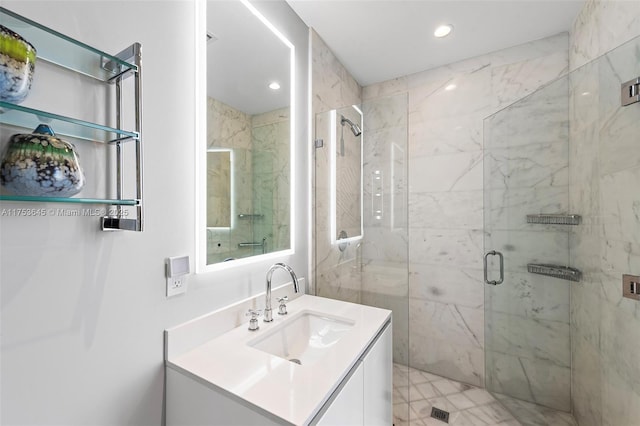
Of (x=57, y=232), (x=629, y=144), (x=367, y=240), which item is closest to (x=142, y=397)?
(x=57, y=232)

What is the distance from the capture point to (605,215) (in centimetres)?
134

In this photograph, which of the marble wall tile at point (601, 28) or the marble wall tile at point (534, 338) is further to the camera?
the marble wall tile at point (534, 338)

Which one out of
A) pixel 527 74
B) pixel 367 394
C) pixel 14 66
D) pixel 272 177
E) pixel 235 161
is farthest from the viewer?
pixel 527 74

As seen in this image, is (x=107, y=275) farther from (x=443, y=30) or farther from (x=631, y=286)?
(x=443, y=30)

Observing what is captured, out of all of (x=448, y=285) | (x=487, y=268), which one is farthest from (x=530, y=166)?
(x=448, y=285)

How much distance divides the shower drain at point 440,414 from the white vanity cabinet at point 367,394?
2.05ft

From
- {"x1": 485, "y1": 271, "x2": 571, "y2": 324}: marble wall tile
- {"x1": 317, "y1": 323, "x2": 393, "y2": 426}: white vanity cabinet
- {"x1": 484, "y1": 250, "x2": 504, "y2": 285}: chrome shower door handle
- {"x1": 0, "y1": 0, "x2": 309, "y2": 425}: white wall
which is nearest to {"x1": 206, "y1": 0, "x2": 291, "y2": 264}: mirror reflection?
{"x1": 0, "y1": 0, "x2": 309, "y2": 425}: white wall

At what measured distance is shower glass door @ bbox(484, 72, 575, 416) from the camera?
169 centimetres

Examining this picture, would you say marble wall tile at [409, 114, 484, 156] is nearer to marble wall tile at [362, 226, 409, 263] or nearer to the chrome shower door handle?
the chrome shower door handle

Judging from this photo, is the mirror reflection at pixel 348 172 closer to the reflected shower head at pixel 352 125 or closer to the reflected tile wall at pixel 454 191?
the reflected shower head at pixel 352 125

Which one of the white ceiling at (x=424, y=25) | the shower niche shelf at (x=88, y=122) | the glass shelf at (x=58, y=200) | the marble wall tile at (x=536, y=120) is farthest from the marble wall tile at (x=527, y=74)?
the glass shelf at (x=58, y=200)

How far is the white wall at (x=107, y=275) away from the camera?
671 millimetres

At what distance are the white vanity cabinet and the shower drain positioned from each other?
0.62 meters

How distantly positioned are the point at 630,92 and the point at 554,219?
786 millimetres
